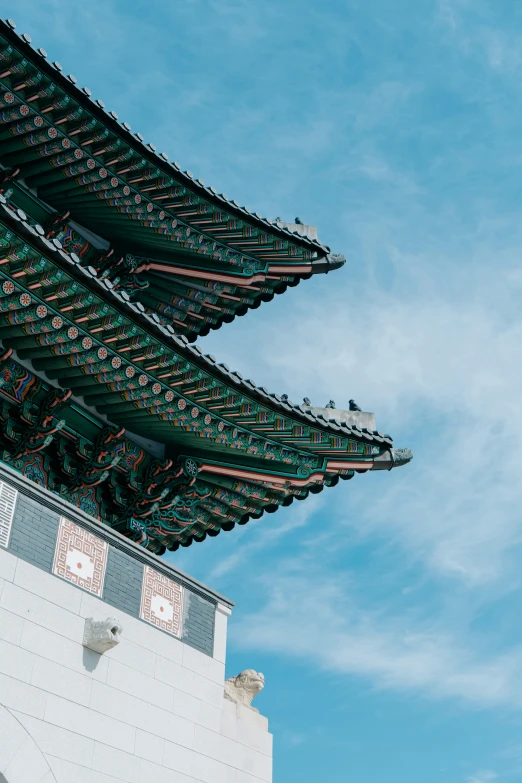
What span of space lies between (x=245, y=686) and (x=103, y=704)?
2.47m

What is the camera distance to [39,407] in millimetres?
10773

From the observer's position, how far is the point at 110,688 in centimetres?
936

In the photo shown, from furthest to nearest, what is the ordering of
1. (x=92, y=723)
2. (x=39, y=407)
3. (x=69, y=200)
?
(x=69, y=200) → (x=39, y=407) → (x=92, y=723)

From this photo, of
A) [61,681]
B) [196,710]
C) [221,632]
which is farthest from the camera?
[221,632]

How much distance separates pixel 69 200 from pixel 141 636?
19.3 ft

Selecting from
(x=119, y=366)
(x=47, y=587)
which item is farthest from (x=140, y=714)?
(x=119, y=366)

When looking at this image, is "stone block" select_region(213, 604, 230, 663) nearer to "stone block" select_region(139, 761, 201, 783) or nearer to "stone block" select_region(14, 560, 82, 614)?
"stone block" select_region(139, 761, 201, 783)

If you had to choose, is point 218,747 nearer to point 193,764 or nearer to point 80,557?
point 193,764

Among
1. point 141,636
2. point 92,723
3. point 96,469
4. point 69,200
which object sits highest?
point 69,200

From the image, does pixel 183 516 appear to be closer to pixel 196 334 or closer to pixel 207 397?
pixel 207 397

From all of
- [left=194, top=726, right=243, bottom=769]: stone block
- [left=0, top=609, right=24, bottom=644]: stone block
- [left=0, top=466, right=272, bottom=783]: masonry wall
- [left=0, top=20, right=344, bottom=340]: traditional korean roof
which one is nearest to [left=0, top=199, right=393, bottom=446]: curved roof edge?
[left=0, top=20, right=344, bottom=340]: traditional korean roof

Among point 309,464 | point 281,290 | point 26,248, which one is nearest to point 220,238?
point 281,290

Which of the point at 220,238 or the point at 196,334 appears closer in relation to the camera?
the point at 220,238

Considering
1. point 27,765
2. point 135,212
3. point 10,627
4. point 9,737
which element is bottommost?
point 27,765
